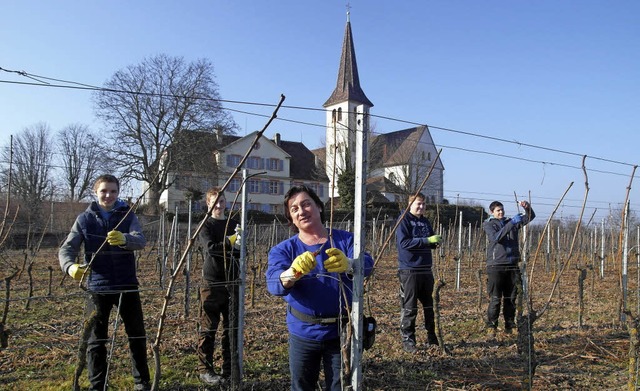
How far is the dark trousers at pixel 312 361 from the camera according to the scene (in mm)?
2146

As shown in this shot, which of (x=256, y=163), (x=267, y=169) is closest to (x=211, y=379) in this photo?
(x=267, y=169)

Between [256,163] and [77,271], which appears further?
[256,163]

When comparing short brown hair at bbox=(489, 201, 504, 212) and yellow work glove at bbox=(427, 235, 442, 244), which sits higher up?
short brown hair at bbox=(489, 201, 504, 212)

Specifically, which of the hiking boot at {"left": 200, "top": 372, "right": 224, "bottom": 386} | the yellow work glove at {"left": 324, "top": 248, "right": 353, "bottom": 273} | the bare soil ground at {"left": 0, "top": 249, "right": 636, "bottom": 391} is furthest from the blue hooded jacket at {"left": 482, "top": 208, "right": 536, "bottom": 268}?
the yellow work glove at {"left": 324, "top": 248, "right": 353, "bottom": 273}

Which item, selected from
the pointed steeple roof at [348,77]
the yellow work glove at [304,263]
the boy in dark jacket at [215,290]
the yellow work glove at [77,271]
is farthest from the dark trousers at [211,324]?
the pointed steeple roof at [348,77]

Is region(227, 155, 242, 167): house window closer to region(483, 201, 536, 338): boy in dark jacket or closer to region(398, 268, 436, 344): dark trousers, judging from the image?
region(483, 201, 536, 338): boy in dark jacket

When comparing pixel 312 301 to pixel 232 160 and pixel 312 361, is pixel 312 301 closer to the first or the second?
pixel 312 361

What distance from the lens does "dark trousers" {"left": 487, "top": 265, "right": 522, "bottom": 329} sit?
490 cm

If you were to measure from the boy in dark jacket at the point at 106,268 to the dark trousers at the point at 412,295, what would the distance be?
237cm

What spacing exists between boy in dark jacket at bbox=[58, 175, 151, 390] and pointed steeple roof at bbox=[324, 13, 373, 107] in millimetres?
36382

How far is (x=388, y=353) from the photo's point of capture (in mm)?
4273

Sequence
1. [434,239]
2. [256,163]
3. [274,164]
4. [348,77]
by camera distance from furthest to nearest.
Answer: [348,77]
[274,164]
[256,163]
[434,239]

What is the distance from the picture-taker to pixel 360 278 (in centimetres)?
201

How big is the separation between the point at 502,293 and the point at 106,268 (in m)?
4.03
